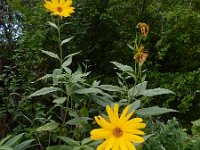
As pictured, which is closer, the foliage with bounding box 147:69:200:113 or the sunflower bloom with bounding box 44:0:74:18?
the sunflower bloom with bounding box 44:0:74:18

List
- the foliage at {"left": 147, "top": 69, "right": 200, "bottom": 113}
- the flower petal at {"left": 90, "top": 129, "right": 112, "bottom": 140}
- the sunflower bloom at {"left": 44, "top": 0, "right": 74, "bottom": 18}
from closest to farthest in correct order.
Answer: the flower petal at {"left": 90, "top": 129, "right": 112, "bottom": 140} < the sunflower bloom at {"left": 44, "top": 0, "right": 74, "bottom": 18} < the foliage at {"left": 147, "top": 69, "right": 200, "bottom": 113}

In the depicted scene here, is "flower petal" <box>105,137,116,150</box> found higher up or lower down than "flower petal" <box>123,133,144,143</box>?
lower down

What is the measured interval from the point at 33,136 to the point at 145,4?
140 centimetres

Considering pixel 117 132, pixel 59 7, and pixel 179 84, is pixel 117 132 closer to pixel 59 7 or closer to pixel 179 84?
pixel 59 7

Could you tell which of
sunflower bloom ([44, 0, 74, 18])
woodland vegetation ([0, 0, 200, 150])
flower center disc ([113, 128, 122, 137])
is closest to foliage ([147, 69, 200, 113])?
woodland vegetation ([0, 0, 200, 150])

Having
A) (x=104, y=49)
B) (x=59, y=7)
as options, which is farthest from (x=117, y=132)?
(x=104, y=49)

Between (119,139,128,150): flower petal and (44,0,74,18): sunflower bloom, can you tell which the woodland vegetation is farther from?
(119,139,128,150): flower petal

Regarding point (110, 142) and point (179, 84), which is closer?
point (110, 142)

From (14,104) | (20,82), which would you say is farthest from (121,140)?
(20,82)

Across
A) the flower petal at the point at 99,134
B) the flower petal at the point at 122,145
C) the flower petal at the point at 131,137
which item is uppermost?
the flower petal at the point at 99,134

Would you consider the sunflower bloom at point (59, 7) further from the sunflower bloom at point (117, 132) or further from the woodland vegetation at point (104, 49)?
the woodland vegetation at point (104, 49)

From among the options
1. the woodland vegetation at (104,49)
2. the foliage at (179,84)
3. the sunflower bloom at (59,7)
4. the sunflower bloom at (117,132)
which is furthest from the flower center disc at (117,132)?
the foliage at (179,84)

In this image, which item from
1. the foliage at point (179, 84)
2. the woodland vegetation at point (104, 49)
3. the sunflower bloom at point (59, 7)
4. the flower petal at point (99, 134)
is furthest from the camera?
the foliage at point (179, 84)

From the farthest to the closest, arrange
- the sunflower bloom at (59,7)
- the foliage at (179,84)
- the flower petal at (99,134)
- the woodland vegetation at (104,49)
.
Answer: the foliage at (179,84) → the woodland vegetation at (104,49) → the sunflower bloom at (59,7) → the flower petal at (99,134)
